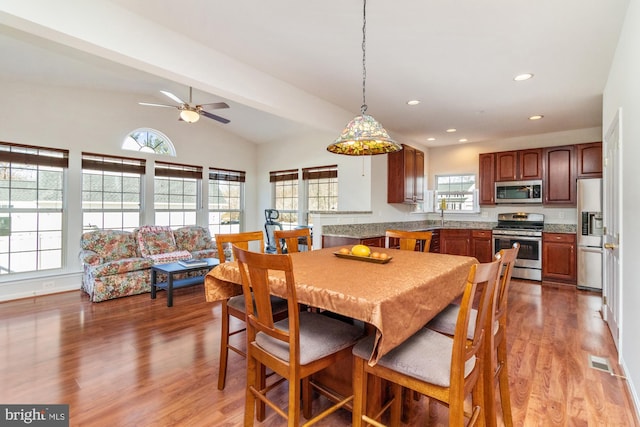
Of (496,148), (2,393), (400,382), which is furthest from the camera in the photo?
(496,148)

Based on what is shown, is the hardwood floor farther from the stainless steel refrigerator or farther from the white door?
the stainless steel refrigerator

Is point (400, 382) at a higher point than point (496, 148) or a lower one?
lower

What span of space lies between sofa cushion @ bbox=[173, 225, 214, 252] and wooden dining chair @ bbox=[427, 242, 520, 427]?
4838 mm

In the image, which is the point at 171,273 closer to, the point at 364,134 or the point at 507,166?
the point at 364,134

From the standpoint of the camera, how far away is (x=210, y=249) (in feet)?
18.9

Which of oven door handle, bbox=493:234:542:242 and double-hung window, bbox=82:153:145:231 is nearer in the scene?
double-hung window, bbox=82:153:145:231

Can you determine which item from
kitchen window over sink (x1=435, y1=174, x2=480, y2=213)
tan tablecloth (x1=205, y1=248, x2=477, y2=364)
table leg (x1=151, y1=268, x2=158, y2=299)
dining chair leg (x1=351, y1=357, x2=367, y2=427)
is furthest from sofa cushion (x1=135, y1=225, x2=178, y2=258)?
kitchen window over sink (x1=435, y1=174, x2=480, y2=213)

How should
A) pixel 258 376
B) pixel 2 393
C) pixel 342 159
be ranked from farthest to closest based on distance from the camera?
1. pixel 342 159
2. pixel 2 393
3. pixel 258 376

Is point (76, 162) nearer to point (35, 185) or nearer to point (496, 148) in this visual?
point (35, 185)

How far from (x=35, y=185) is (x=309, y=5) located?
4844 mm

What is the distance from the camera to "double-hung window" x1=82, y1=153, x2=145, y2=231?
5074mm

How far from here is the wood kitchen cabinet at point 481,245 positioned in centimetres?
573

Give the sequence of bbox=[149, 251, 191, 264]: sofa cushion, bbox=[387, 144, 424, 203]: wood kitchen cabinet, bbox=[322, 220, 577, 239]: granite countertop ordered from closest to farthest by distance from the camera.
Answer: bbox=[322, 220, 577, 239]: granite countertop → bbox=[149, 251, 191, 264]: sofa cushion → bbox=[387, 144, 424, 203]: wood kitchen cabinet

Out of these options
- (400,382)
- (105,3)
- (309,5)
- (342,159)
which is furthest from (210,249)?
(400,382)
